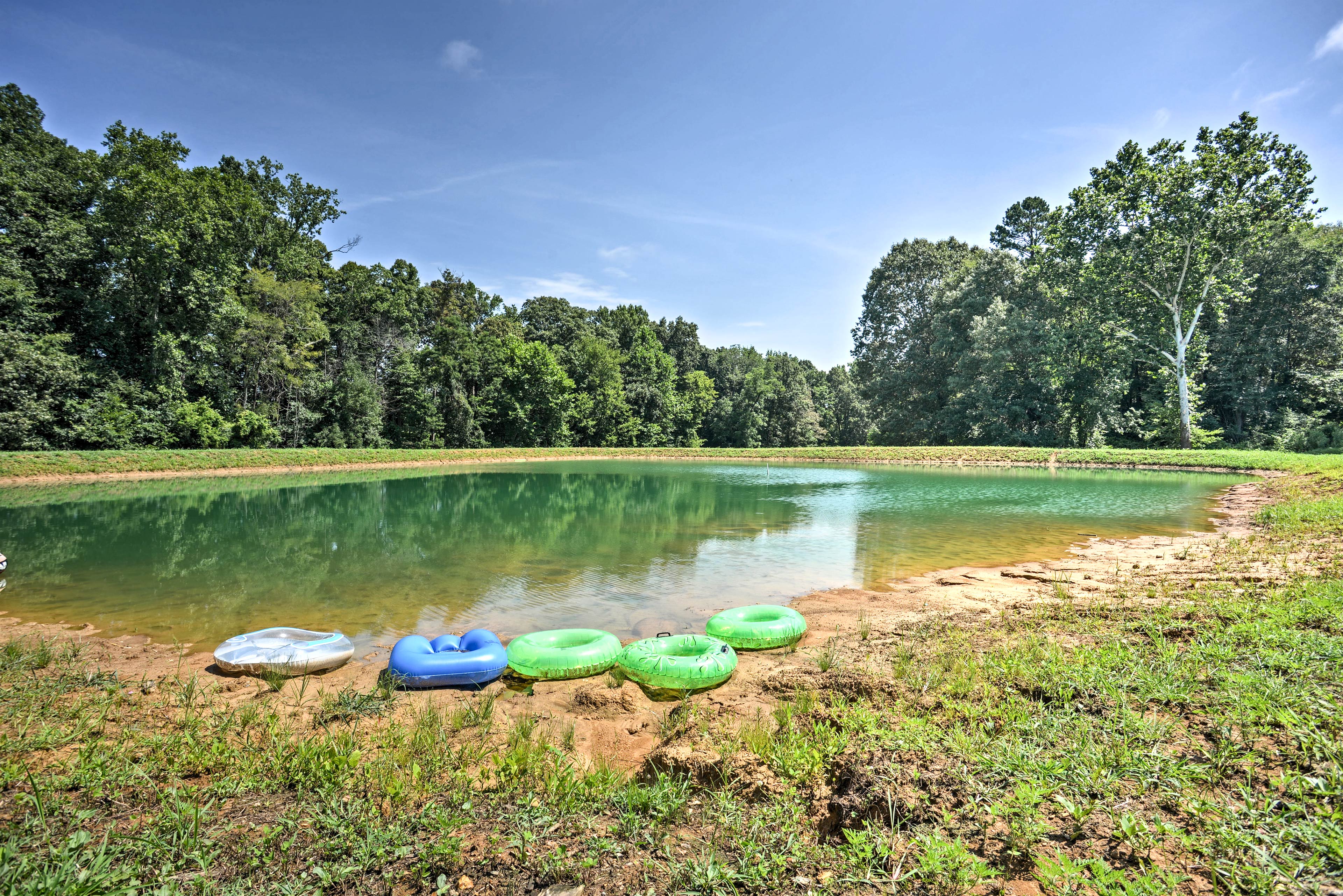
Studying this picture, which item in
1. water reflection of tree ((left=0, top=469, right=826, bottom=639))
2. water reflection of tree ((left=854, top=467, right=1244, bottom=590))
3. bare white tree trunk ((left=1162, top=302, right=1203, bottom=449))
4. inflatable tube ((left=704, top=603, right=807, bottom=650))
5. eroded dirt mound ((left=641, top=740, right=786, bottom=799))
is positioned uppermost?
bare white tree trunk ((left=1162, top=302, right=1203, bottom=449))

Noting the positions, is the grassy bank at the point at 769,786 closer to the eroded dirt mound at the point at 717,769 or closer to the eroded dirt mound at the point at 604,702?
the eroded dirt mound at the point at 717,769

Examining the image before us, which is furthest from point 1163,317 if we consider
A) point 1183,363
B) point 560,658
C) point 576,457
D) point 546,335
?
point 546,335

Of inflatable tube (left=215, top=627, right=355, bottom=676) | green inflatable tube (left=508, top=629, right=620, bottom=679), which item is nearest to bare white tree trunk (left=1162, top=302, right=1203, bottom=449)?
green inflatable tube (left=508, top=629, right=620, bottom=679)

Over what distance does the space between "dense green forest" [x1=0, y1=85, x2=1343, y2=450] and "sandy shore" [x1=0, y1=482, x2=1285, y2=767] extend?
2996 cm

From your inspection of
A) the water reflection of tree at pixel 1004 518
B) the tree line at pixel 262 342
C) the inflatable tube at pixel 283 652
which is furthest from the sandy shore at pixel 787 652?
the tree line at pixel 262 342

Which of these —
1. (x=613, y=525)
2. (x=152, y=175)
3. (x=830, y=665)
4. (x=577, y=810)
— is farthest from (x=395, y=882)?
(x=152, y=175)

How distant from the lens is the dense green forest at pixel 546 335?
28.7 m

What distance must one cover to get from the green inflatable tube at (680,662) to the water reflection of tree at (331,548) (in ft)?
A: 11.7

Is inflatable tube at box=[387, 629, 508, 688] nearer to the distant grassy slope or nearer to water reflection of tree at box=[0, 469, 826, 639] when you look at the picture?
water reflection of tree at box=[0, 469, 826, 639]

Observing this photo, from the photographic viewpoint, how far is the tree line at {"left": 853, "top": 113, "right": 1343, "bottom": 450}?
30.1 m

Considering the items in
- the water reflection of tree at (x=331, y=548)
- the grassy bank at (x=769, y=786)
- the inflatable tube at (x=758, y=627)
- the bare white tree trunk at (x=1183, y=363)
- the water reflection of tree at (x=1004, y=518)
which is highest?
the bare white tree trunk at (x=1183, y=363)

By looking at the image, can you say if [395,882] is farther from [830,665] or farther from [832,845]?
[830,665]

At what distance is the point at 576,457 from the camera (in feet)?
154

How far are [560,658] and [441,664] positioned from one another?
1.11 m
